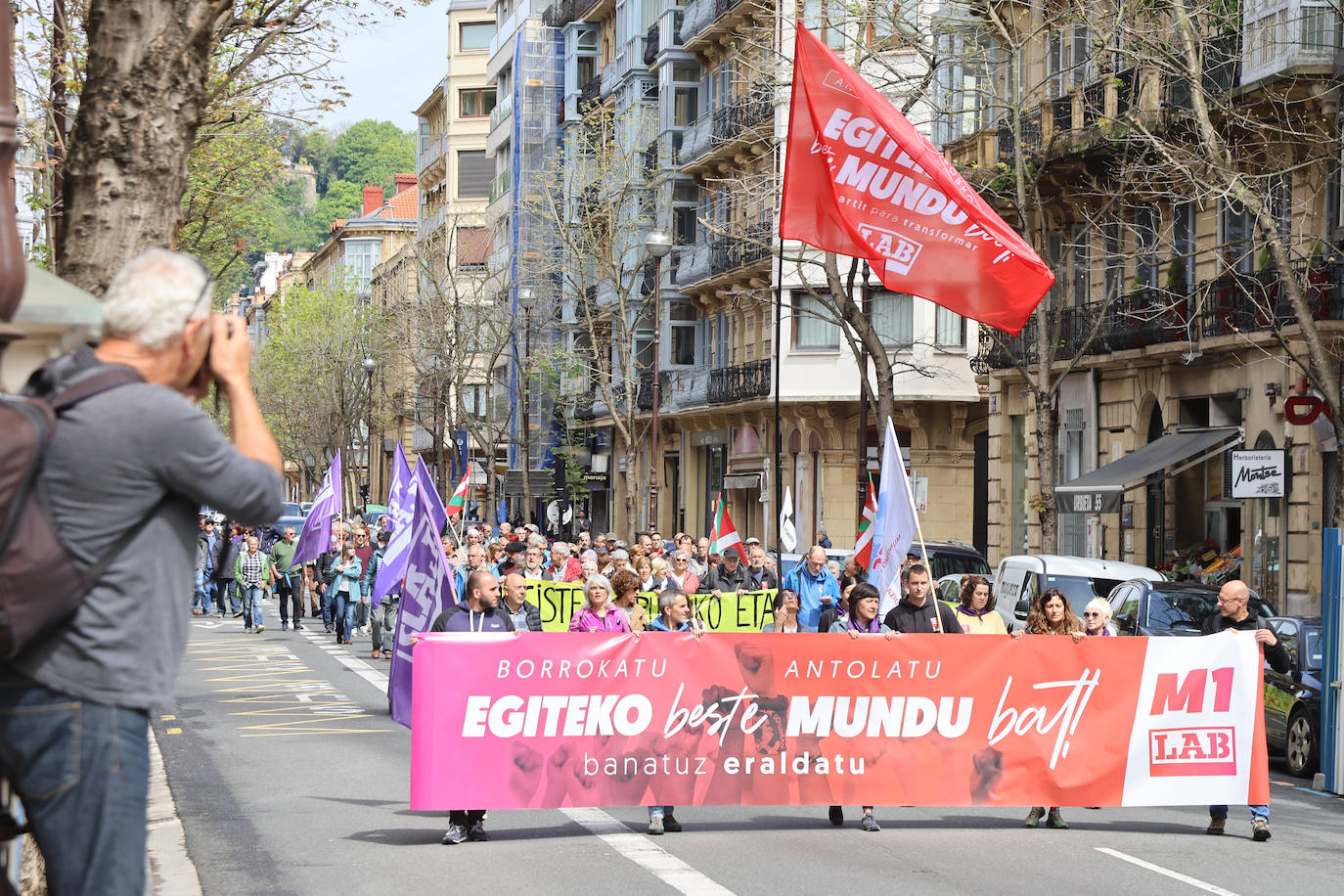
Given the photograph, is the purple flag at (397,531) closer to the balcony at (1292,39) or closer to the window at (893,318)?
the balcony at (1292,39)

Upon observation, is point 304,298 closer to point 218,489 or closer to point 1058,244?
point 1058,244

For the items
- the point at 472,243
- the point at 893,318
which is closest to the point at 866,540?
the point at 893,318

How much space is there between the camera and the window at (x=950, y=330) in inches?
1912

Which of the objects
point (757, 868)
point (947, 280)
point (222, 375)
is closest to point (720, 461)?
point (947, 280)

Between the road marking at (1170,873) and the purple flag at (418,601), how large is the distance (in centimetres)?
475

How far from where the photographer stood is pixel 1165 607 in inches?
802

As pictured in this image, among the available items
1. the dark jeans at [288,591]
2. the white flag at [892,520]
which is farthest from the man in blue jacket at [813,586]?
the dark jeans at [288,591]

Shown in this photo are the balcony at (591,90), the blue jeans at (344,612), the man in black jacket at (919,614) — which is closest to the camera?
the man in black jacket at (919,614)

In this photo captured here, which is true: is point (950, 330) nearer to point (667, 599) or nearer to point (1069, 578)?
point (1069, 578)

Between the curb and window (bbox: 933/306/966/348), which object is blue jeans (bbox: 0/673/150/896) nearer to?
the curb

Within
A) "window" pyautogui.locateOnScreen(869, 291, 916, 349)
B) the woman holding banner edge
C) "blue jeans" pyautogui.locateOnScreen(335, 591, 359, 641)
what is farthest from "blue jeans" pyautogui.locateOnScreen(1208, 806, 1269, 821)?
"window" pyautogui.locateOnScreen(869, 291, 916, 349)

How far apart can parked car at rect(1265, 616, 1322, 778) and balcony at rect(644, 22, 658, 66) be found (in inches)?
1790

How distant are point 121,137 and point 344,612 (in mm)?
23579

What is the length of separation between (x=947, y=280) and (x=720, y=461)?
43593 millimetres
